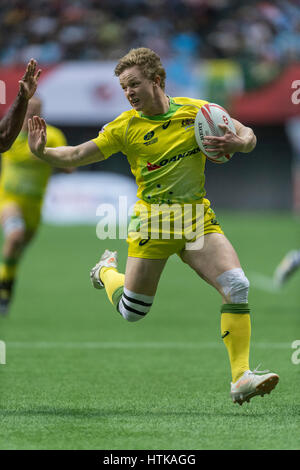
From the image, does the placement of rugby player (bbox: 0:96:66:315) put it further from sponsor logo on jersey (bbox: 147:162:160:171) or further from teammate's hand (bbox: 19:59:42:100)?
sponsor logo on jersey (bbox: 147:162:160:171)

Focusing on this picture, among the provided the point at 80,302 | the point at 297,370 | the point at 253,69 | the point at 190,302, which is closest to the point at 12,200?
the point at 80,302

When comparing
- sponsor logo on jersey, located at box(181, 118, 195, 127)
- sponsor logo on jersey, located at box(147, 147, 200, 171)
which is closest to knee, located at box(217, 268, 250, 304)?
sponsor logo on jersey, located at box(147, 147, 200, 171)

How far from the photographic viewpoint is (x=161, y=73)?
5488 millimetres

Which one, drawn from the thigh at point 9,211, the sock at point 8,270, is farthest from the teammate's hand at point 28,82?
the sock at point 8,270

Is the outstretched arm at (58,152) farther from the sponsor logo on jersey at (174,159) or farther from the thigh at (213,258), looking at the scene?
the thigh at (213,258)

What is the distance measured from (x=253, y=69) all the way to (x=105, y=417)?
20270 mm

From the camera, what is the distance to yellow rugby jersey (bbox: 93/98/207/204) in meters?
5.43

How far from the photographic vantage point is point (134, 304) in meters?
5.59

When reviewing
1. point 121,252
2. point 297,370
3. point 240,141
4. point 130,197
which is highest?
point 130,197

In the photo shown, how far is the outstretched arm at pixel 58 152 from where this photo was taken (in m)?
5.38

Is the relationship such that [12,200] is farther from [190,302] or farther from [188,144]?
[188,144]

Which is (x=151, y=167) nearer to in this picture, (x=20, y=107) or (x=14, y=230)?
(x=20, y=107)

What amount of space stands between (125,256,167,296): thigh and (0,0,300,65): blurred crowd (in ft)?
63.9

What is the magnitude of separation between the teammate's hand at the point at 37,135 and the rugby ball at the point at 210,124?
95 cm
